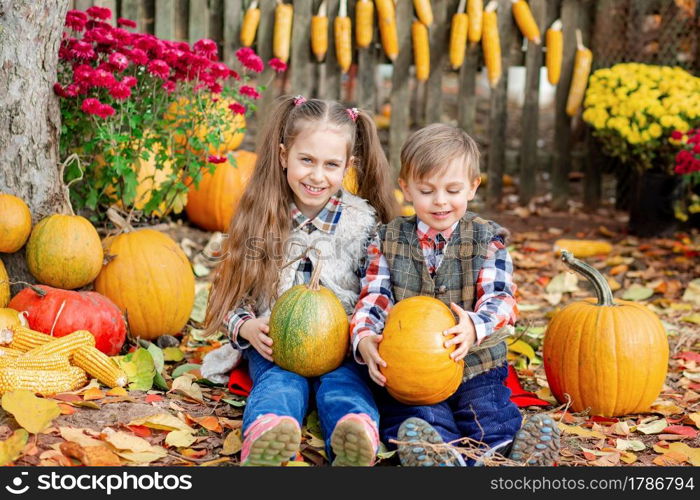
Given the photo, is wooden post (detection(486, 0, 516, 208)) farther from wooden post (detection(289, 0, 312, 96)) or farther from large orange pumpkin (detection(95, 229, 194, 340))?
large orange pumpkin (detection(95, 229, 194, 340))

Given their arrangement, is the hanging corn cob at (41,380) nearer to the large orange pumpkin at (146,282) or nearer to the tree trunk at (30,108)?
the large orange pumpkin at (146,282)

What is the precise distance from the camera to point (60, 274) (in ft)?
11.8

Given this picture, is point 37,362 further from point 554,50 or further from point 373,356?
point 554,50

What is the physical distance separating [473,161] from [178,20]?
397 centimetres

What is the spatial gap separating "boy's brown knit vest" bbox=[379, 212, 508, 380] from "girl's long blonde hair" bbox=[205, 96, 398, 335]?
0.51m

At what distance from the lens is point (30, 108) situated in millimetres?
3650

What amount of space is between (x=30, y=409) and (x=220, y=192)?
2.99 m

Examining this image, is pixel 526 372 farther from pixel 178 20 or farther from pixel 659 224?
pixel 178 20

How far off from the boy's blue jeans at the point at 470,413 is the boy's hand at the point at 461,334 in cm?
21

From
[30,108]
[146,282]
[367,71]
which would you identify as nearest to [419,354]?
[146,282]

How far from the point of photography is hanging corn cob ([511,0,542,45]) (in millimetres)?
6328

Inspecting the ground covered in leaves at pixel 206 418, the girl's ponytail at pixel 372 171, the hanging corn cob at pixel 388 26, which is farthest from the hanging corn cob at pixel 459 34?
the girl's ponytail at pixel 372 171

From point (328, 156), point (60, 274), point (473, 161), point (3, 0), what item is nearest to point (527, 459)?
point (473, 161)

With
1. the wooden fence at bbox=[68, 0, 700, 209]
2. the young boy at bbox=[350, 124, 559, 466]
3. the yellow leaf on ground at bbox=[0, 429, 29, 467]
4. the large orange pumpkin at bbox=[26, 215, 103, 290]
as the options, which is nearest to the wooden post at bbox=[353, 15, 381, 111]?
the wooden fence at bbox=[68, 0, 700, 209]
